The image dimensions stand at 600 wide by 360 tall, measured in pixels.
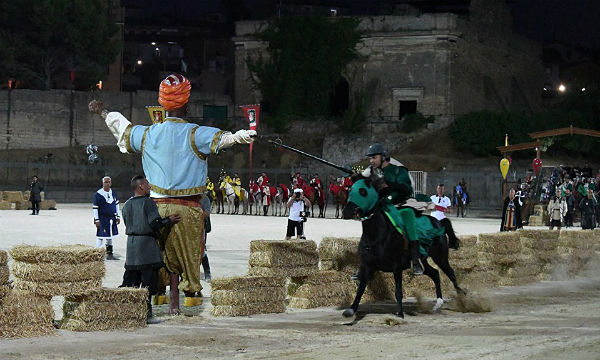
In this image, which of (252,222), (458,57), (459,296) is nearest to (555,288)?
(459,296)

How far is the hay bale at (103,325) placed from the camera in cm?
1176

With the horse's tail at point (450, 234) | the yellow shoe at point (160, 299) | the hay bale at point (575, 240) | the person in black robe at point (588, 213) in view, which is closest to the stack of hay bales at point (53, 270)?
the yellow shoe at point (160, 299)

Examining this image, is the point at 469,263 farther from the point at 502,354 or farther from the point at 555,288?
the point at 502,354

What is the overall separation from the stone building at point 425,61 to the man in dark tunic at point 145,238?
2117 inches

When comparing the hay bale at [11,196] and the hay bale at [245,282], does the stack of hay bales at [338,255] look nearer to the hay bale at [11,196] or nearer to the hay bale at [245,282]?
the hay bale at [245,282]

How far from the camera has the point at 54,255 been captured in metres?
11.8

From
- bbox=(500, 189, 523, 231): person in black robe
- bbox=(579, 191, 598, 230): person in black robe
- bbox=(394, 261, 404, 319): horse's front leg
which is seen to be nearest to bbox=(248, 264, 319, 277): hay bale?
bbox=(394, 261, 404, 319): horse's front leg

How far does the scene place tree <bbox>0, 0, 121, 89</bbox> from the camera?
70812mm

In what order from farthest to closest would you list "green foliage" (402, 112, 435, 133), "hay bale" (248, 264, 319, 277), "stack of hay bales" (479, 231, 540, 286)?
1. "green foliage" (402, 112, 435, 133)
2. "stack of hay bales" (479, 231, 540, 286)
3. "hay bale" (248, 264, 319, 277)

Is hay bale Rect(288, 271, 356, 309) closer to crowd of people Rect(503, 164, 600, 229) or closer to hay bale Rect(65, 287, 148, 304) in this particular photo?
hay bale Rect(65, 287, 148, 304)

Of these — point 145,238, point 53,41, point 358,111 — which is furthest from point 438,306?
point 53,41

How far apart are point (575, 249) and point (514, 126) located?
138ft

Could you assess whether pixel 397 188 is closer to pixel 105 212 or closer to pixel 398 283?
pixel 398 283

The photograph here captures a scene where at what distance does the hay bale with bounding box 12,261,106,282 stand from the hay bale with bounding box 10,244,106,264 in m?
0.05
